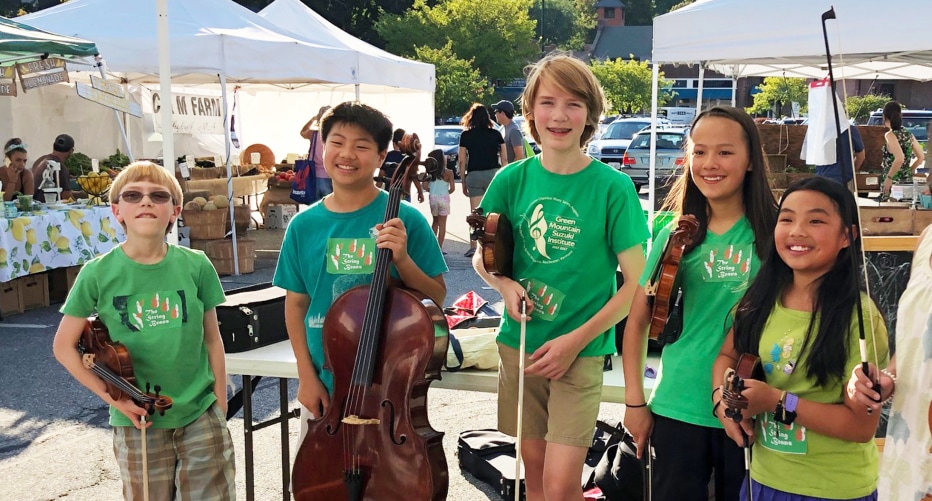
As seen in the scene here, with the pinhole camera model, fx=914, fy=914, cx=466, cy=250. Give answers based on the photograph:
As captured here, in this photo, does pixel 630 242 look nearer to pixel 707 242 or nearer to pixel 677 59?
pixel 707 242

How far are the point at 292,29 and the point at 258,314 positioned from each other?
36.9 ft

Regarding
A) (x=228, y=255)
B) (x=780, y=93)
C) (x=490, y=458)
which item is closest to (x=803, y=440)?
(x=490, y=458)

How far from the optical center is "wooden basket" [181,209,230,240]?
31.8ft

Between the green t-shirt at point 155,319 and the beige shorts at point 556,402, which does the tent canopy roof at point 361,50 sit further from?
the beige shorts at point 556,402

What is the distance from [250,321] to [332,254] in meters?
0.82

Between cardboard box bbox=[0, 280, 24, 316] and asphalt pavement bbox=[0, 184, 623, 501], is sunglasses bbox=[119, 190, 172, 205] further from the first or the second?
cardboard box bbox=[0, 280, 24, 316]

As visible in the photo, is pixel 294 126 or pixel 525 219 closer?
pixel 525 219

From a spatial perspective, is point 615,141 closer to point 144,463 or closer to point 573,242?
point 573,242

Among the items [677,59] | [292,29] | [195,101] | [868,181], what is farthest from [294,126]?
[677,59]

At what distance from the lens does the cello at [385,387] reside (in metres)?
2.64

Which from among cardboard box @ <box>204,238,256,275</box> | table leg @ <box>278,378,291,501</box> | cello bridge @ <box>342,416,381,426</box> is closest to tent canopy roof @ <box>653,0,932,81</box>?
table leg @ <box>278,378,291,501</box>

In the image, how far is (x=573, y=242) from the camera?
2.61 metres

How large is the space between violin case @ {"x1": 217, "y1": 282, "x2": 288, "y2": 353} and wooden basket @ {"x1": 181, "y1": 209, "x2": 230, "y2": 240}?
20.3ft

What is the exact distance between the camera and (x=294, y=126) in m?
18.0
